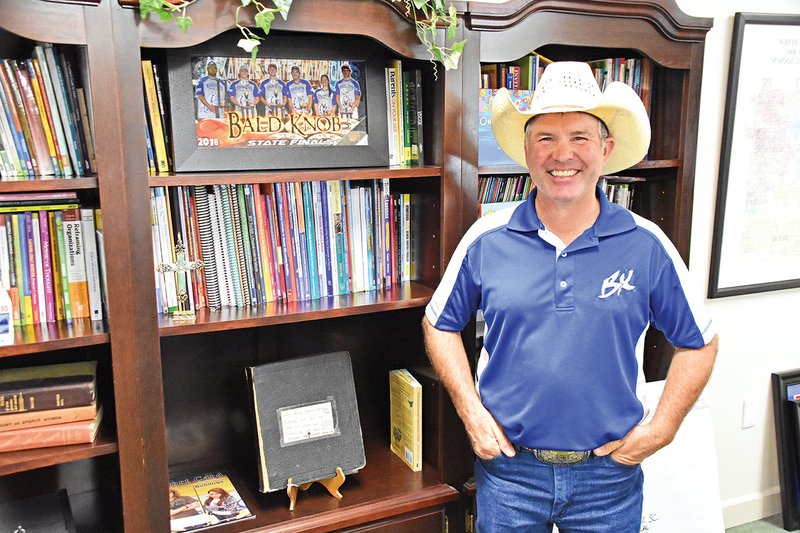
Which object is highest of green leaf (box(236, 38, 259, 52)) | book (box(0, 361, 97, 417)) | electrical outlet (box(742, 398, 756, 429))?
green leaf (box(236, 38, 259, 52))

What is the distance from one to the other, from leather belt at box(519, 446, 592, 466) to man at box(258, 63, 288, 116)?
3.37ft

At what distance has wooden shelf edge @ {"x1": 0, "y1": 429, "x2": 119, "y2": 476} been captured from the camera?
159 cm

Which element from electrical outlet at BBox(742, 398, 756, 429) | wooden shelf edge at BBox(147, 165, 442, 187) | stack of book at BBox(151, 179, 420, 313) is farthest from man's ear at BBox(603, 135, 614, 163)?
electrical outlet at BBox(742, 398, 756, 429)

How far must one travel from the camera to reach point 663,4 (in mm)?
2051

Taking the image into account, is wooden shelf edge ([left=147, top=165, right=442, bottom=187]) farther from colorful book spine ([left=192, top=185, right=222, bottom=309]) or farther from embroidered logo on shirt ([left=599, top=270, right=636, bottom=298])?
embroidered logo on shirt ([left=599, top=270, right=636, bottom=298])

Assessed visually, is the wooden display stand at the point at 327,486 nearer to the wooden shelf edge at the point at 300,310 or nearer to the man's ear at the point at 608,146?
the wooden shelf edge at the point at 300,310

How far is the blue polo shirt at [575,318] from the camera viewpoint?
68.7 inches

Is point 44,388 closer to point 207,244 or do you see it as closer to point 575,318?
point 207,244

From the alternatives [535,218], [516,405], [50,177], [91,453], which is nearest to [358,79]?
[535,218]

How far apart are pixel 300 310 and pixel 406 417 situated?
0.50 m

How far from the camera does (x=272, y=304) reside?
193 cm

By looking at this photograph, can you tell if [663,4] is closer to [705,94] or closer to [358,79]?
[705,94]

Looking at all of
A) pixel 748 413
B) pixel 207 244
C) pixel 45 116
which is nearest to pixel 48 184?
pixel 45 116

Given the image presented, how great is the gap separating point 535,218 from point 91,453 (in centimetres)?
113
